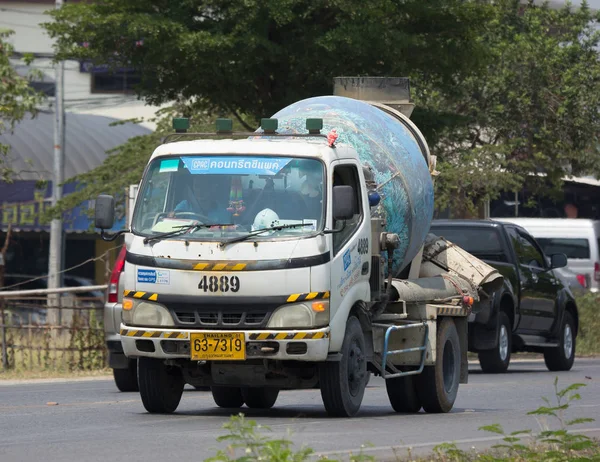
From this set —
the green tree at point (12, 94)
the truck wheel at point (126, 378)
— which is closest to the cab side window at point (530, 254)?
the truck wheel at point (126, 378)

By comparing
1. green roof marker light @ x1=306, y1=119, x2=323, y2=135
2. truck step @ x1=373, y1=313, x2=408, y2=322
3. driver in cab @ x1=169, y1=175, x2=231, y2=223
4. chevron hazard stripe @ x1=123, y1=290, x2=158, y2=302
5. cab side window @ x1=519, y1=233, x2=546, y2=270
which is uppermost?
green roof marker light @ x1=306, y1=119, x2=323, y2=135

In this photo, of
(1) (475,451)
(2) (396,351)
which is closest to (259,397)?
(2) (396,351)

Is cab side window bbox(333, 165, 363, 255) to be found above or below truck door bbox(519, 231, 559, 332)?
above

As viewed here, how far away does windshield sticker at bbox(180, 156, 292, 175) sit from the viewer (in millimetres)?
11734

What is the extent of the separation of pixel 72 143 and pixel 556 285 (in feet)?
91.6

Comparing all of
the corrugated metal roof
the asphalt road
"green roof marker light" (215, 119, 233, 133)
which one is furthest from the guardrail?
the corrugated metal roof

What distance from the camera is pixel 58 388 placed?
54.6 feet

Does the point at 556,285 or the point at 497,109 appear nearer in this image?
the point at 556,285

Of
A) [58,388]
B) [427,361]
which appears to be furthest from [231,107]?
[427,361]

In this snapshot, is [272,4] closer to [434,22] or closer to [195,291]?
[434,22]

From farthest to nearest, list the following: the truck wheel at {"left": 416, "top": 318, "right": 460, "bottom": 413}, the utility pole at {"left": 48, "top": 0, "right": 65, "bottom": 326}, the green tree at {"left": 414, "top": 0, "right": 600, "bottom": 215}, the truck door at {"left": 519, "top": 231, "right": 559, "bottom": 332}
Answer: the utility pole at {"left": 48, "top": 0, "right": 65, "bottom": 326}, the green tree at {"left": 414, "top": 0, "right": 600, "bottom": 215}, the truck door at {"left": 519, "top": 231, "right": 559, "bottom": 332}, the truck wheel at {"left": 416, "top": 318, "right": 460, "bottom": 413}

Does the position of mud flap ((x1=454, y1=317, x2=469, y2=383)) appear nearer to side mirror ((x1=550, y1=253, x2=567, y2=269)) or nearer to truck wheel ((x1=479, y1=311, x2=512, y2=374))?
truck wheel ((x1=479, y1=311, x2=512, y2=374))

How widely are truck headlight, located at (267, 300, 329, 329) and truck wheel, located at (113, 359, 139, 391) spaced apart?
16.3ft

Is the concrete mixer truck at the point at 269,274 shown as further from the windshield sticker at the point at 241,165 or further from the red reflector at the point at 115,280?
the red reflector at the point at 115,280
